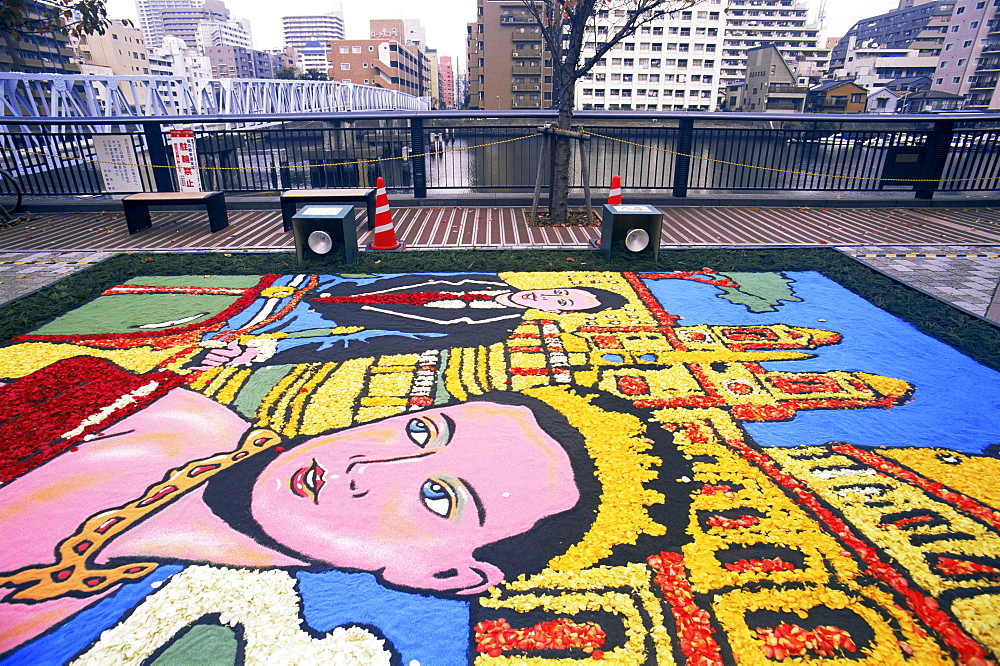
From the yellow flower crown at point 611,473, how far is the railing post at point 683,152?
821cm

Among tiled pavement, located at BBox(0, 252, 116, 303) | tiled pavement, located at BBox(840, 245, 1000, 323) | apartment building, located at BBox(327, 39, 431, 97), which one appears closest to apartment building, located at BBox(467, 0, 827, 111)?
apartment building, located at BBox(327, 39, 431, 97)

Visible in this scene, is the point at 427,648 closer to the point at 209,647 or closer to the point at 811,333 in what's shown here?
the point at 209,647

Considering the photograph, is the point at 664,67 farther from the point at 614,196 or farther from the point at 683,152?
the point at 614,196

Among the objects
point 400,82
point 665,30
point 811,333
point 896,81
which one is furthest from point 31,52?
point 896,81

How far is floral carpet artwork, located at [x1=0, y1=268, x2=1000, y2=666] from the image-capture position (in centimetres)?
249

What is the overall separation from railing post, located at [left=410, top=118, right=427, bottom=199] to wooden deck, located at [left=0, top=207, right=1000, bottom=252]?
0.49 m

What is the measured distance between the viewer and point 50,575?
2.79 meters

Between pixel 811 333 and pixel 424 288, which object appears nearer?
pixel 811 333

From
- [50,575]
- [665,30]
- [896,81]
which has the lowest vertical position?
[50,575]

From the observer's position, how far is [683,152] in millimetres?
11086

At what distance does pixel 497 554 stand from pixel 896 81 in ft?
296

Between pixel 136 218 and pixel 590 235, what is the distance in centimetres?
759

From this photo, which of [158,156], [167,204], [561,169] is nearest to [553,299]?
[561,169]

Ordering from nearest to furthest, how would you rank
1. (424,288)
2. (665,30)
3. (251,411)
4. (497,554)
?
(497,554)
(251,411)
(424,288)
(665,30)
